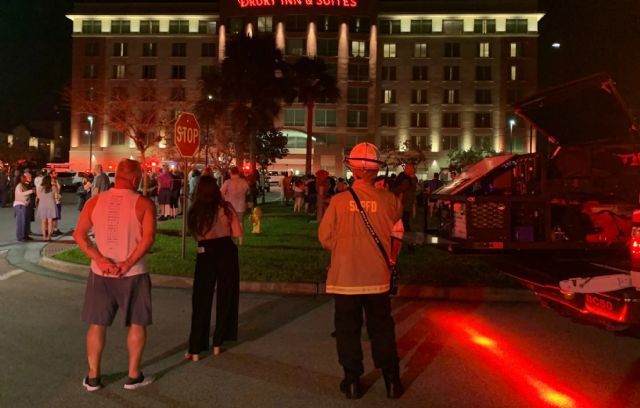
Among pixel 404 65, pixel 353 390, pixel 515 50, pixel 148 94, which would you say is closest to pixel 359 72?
pixel 404 65

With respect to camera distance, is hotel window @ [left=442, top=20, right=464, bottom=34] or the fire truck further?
hotel window @ [left=442, top=20, right=464, bottom=34]

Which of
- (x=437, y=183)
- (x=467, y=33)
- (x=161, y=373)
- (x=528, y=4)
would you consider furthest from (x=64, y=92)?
(x=528, y=4)

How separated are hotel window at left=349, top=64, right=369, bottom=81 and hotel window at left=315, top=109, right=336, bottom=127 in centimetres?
484

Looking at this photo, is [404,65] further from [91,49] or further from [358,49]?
[91,49]

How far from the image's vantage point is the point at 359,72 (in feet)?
239

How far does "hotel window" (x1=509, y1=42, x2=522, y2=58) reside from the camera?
71812 mm

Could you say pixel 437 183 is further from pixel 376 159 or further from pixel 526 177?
pixel 376 159

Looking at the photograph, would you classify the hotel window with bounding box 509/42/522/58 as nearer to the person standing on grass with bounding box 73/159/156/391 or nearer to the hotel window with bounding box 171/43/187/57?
the hotel window with bounding box 171/43/187/57

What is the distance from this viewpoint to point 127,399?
14.6ft

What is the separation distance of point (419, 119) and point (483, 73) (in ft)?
31.0

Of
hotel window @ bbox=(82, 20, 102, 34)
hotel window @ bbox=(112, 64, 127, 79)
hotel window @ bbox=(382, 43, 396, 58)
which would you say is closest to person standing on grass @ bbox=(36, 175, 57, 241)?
hotel window @ bbox=(382, 43, 396, 58)

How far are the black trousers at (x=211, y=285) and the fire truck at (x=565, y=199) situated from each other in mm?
2390

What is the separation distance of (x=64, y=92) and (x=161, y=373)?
1140 inches

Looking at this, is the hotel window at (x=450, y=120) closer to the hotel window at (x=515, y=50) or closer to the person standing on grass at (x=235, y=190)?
the hotel window at (x=515, y=50)
